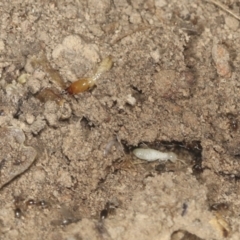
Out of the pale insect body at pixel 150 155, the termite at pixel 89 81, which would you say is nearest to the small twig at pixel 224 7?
the termite at pixel 89 81

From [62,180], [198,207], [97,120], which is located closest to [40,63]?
[97,120]

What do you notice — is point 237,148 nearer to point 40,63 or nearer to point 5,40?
point 40,63

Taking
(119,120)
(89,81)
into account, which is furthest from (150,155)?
(89,81)

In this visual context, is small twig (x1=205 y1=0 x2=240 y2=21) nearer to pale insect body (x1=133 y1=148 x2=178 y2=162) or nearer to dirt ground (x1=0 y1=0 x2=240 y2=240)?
dirt ground (x1=0 y1=0 x2=240 y2=240)

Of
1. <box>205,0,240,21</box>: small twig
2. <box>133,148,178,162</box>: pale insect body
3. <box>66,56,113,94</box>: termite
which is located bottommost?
<box>133,148,178,162</box>: pale insect body

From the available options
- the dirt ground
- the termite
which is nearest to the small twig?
the dirt ground

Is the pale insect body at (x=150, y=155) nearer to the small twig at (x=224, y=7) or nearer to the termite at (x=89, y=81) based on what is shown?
the termite at (x=89, y=81)
